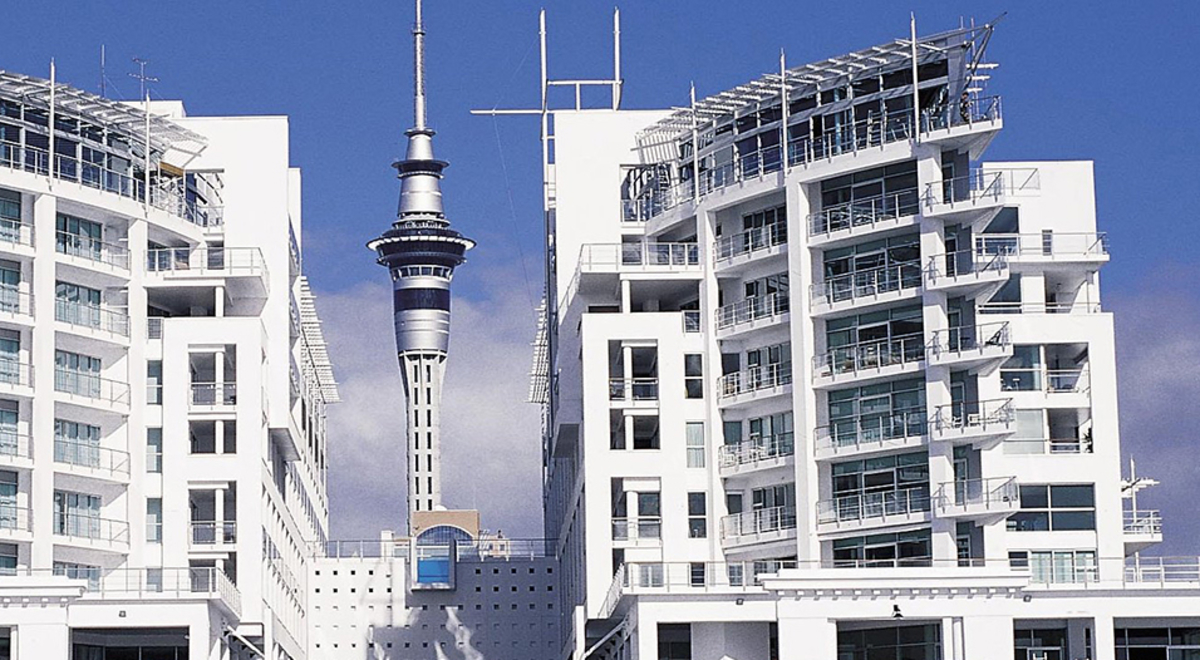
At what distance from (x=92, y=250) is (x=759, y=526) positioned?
88.6 feet

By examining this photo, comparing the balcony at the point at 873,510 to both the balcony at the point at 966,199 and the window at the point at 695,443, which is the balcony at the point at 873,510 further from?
the balcony at the point at 966,199

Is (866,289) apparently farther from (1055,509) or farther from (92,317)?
(92,317)

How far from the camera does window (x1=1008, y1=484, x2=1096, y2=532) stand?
86.6 metres

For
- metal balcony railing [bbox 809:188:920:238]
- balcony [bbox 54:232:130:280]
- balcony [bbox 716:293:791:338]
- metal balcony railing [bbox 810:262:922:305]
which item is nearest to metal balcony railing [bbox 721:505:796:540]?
balcony [bbox 716:293:791:338]

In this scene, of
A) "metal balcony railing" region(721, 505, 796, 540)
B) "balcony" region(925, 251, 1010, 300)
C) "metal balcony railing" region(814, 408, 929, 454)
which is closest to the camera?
"balcony" region(925, 251, 1010, 300)

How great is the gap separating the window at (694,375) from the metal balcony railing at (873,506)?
746cm

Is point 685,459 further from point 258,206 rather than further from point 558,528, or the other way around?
point 558,528

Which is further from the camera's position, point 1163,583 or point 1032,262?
point 1032,262

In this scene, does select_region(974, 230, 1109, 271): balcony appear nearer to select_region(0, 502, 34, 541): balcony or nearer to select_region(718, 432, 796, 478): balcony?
select_region(718, 432, 796, 478): balcony

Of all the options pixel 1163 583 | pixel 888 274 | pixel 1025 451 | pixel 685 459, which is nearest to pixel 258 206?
pixel 685 459

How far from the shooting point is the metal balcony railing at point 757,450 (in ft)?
285

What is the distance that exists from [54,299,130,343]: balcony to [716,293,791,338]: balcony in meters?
22.6

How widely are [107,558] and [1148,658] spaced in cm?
3769

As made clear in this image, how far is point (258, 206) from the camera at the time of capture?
309 feet
